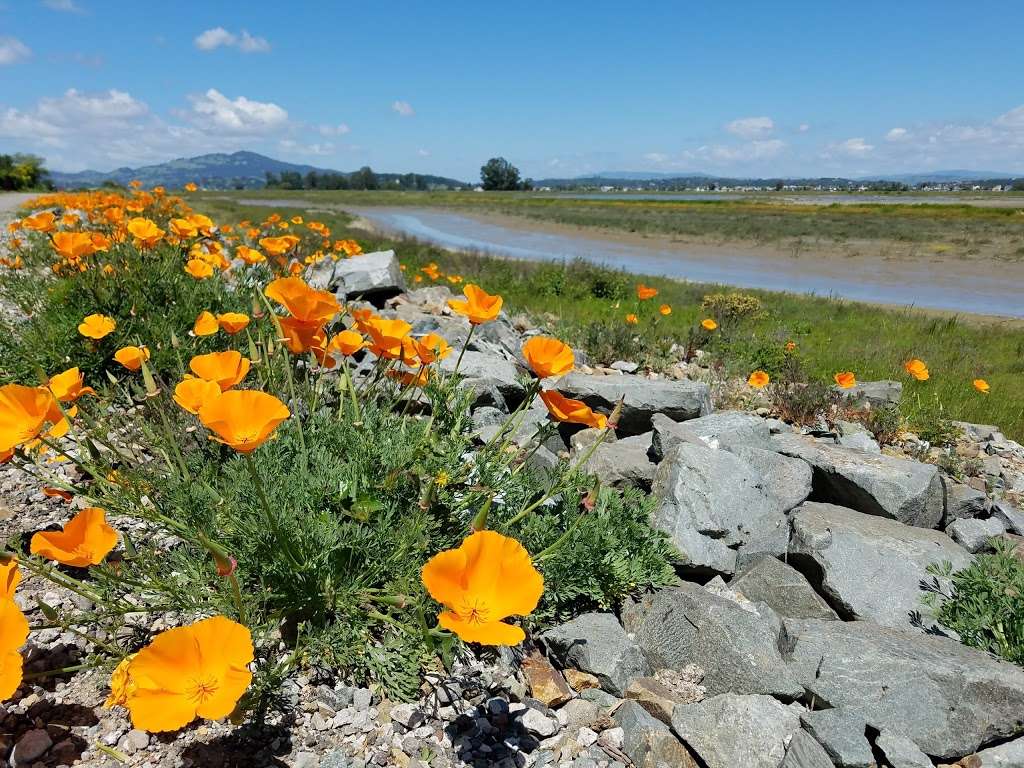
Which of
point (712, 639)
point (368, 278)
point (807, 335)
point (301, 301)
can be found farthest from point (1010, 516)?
point (368, 278)

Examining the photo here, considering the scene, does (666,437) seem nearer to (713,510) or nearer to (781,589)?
(713,510)

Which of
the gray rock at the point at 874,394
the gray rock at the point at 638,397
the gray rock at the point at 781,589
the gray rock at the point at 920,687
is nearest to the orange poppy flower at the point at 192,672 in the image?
the gray rock at the point at 920,687

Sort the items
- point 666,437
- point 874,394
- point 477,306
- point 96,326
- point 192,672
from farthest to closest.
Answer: point 874,394 → point 666,437 → point 96,326 → point 477,306 → point 192,672

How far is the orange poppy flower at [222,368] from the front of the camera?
210 cm

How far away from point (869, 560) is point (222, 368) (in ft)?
11.2

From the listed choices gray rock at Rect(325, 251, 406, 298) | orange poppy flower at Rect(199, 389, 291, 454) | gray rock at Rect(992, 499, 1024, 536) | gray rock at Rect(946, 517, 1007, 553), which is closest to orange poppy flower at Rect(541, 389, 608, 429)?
orange poppy flower at Rect(199, 389, 291, 454)

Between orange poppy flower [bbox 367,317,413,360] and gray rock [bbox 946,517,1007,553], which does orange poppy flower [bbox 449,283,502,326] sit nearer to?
orange poppy flower [bbox 367,317,413,360]

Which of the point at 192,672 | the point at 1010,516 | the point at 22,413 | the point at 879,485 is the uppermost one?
the point at 22,413

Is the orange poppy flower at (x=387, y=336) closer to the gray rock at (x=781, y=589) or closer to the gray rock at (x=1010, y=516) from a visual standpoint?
the gray rock at (x=781, y=589)

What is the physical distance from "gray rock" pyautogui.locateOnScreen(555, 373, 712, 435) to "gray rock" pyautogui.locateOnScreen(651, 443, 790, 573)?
113 cm

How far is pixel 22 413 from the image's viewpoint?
195 cm

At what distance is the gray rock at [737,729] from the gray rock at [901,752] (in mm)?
325

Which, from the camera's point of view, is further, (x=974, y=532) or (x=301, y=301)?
(x=974, y=532)

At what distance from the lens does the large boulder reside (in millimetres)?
8617
